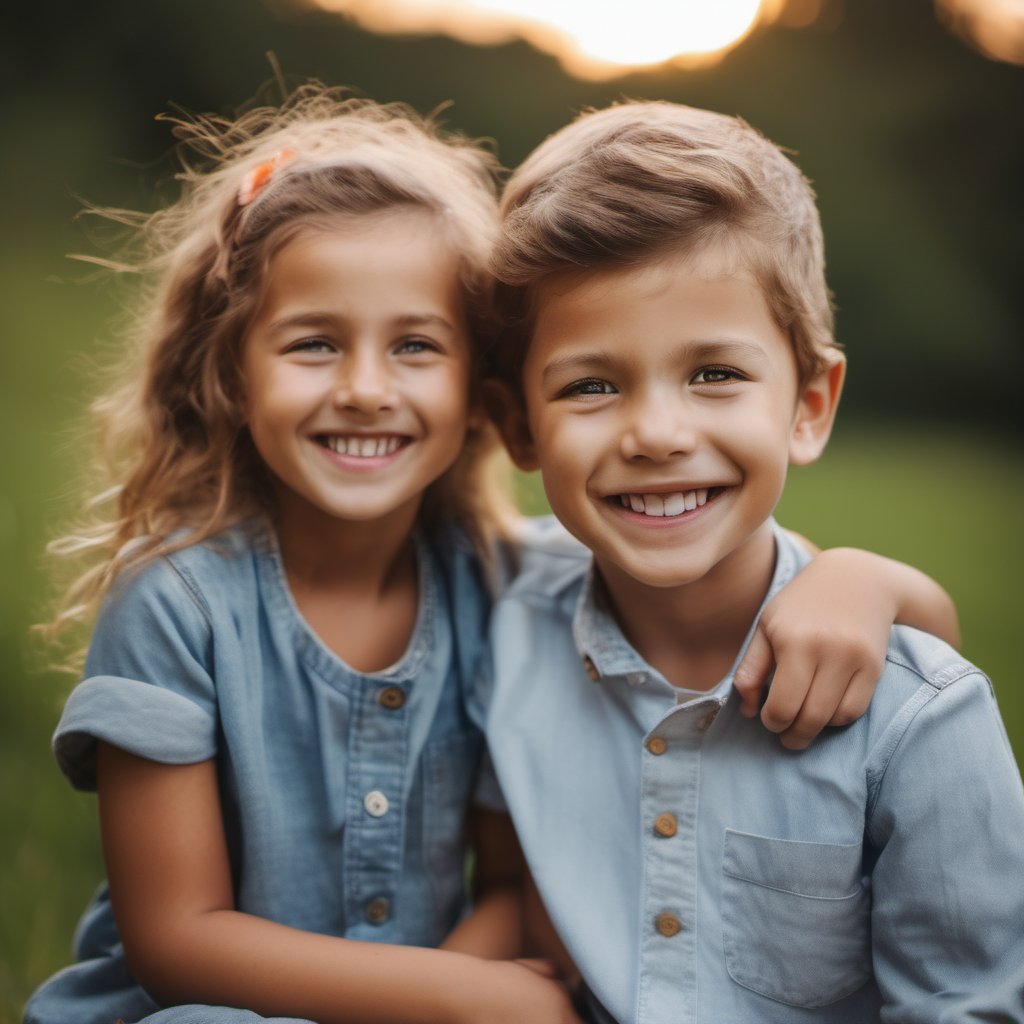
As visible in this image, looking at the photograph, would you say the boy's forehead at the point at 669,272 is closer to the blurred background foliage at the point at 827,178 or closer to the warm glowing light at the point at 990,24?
the blurred background foliage at the point at 827,178

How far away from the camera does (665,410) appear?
58.2 inches

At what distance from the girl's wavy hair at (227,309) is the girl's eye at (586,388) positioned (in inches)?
A: 9.9

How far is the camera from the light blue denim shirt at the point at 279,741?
163 cm

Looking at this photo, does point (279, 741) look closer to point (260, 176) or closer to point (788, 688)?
point (788, 688)

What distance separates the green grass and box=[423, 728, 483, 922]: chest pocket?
0.78 meters

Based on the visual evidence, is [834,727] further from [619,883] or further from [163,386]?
[163,386]

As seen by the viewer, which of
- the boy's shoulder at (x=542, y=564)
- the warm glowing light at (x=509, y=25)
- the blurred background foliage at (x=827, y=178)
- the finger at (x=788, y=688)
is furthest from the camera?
the warm glowing light at (x=509, y=25)

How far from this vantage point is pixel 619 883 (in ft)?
5.24

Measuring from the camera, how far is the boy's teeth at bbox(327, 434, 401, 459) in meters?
1.74

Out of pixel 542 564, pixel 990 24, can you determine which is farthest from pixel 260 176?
pixel 990 24

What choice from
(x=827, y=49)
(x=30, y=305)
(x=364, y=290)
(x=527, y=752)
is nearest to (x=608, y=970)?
(x=527, y=752)

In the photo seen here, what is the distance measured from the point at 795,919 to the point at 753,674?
1.03 feet

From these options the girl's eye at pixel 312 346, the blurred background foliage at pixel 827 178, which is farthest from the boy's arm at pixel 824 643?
the blurred background foliage at pixel 827 178

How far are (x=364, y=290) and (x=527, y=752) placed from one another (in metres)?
0.73
